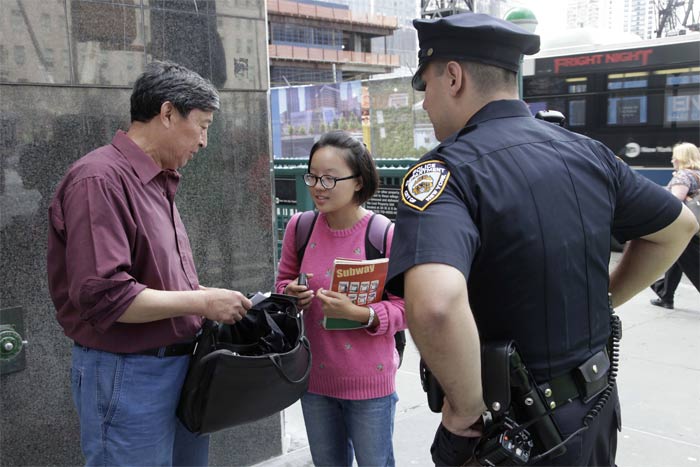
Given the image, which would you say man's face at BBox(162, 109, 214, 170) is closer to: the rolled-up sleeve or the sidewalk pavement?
the rolled-up sleeve

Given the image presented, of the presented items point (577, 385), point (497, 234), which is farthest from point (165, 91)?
point (577, 385)

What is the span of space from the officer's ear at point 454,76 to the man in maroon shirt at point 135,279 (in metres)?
0.89

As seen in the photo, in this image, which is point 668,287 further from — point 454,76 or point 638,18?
point 638,18

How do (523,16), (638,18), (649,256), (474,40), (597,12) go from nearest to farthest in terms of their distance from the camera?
(474,40) → (649,256) → (523,16) → (638,18) → (597,12)

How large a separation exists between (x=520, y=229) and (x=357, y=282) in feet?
3.22

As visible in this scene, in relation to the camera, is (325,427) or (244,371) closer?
(244,371)

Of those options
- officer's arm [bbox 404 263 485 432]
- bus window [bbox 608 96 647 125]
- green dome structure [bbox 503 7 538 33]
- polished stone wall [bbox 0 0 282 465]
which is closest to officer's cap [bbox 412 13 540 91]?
officer's arm [bbox 404 263 485 432]

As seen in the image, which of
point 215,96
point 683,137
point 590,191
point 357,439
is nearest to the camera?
point 590,191

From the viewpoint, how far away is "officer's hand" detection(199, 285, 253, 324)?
2.21 m

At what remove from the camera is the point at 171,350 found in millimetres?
2361

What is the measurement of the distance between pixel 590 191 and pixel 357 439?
1.42 metres

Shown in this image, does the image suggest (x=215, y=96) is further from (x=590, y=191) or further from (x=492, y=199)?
(x=590, y=191)

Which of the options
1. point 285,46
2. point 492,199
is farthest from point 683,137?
point 285,46

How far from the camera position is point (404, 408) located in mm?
4734
